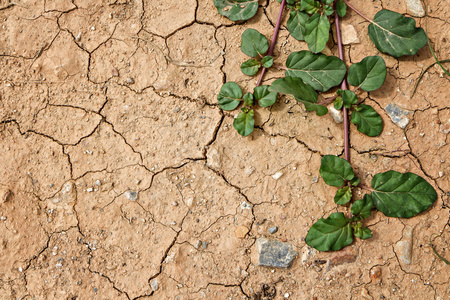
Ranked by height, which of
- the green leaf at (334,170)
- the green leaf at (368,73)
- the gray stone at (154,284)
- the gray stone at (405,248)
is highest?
the green leaf at (368,73)

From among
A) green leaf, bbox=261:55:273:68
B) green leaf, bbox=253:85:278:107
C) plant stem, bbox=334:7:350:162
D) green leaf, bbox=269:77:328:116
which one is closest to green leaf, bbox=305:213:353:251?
plant stem, bbox=334:7:350:162

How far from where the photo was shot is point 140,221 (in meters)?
2.63

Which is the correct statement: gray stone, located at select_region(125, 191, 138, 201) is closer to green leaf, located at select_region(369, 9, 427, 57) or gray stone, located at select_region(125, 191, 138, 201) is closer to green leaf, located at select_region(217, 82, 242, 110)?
green leaf, located at select_region(217, 82, 242, 110)

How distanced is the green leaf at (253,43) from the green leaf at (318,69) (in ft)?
0.69

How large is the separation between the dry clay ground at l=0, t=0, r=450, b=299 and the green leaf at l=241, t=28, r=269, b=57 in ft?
0.40

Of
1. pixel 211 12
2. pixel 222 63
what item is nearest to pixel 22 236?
pixel 222 63

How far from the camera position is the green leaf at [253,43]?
2.67 metres

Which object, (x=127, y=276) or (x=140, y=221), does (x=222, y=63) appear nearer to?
(x=140, y=221)

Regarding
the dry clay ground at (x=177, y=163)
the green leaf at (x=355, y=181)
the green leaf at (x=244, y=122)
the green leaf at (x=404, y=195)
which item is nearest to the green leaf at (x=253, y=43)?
the dry clay ground at (x=177, y=163)

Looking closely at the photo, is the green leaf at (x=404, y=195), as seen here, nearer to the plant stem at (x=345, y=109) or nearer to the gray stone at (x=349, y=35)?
the plant stem at (x=345, y=109)

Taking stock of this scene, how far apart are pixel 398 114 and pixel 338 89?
485 millimetres

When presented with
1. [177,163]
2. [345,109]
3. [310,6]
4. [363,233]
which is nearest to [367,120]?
[345,109]

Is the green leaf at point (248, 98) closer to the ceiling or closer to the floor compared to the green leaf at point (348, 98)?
closer to the ceiling

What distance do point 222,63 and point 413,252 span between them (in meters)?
1.98
